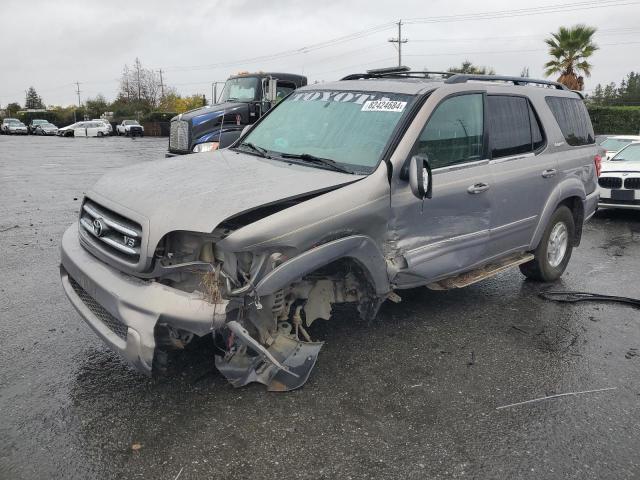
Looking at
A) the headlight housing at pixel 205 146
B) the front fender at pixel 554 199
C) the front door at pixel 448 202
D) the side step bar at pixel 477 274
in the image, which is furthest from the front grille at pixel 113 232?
the headlight housing at pixel 205 146

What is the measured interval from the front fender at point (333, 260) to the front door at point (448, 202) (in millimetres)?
248

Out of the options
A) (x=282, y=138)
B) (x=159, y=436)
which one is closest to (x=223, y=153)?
(x=282, y=138)

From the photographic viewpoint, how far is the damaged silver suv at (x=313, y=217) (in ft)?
9.59

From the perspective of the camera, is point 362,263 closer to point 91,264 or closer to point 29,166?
point 91,264

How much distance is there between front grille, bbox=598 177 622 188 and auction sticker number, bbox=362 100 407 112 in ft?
23.0

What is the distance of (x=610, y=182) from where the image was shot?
30.9 ft

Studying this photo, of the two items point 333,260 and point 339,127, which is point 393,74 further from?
point 333,260

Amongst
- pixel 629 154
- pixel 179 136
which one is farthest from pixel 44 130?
pixel 629 154

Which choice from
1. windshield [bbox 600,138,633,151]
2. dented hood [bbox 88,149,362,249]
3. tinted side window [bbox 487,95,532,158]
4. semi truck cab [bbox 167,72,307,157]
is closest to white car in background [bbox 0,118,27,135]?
semi truck cab [bbox 167,72,307,157]

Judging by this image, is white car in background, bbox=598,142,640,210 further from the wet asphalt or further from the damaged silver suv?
the wet asphalt

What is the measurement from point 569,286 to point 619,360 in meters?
1.80

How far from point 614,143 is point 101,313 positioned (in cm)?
1260

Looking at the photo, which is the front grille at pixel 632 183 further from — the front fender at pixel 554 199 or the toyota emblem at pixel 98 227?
the toyota emblem at pixel 98 227

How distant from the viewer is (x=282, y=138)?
14.3 ft
